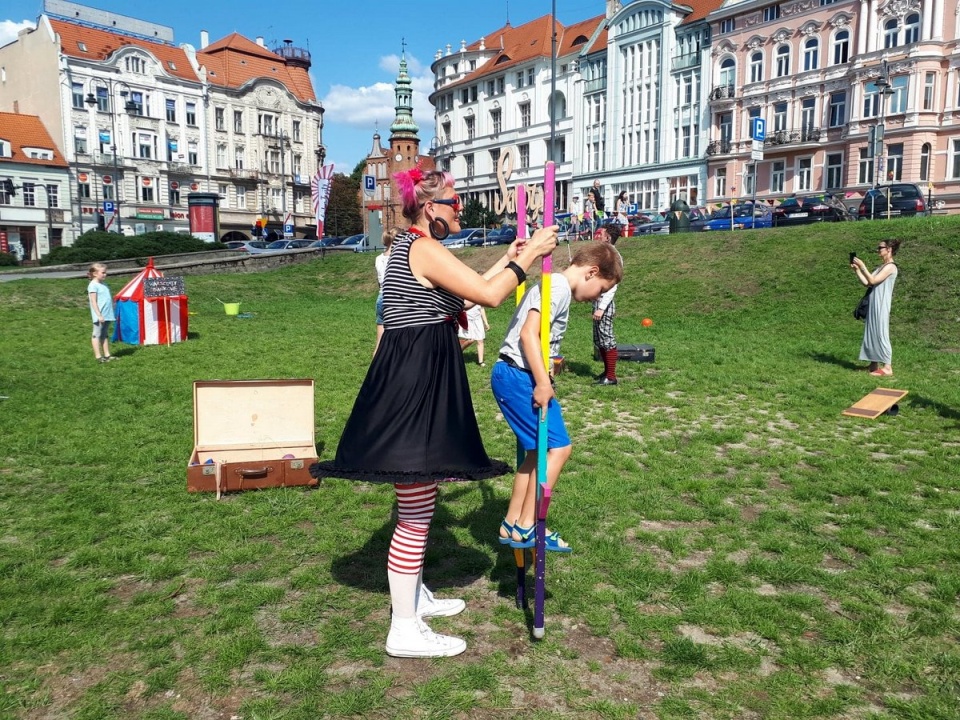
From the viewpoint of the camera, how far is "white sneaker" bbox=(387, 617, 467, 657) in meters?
3.58

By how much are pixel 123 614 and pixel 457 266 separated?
270cm

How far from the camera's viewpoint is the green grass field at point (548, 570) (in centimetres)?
334

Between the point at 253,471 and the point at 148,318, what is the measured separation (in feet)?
32.8

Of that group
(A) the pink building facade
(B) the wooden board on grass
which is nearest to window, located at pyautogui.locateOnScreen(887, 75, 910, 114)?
(A) the pink building facade

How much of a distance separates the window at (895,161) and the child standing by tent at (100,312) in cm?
4347

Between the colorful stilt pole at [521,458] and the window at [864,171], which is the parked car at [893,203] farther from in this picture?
the colorful stilt pole at [521,458]

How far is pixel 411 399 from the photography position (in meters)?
3.44

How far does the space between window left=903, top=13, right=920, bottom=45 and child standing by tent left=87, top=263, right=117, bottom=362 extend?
45829 millimetres

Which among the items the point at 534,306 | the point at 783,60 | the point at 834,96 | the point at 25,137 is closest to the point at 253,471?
the point at 534,306

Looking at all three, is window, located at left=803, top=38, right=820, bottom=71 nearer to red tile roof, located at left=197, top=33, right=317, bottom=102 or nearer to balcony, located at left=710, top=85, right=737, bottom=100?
balcony, located at left=710, top=85, right=737, bottom=100

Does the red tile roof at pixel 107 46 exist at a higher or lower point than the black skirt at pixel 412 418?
higher

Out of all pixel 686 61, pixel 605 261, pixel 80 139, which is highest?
pixel 686 61

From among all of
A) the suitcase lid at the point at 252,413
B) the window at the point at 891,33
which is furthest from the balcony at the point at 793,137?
the suitcase lid at the point at 252,413

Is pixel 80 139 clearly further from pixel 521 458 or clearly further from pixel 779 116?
pixel 521 458
